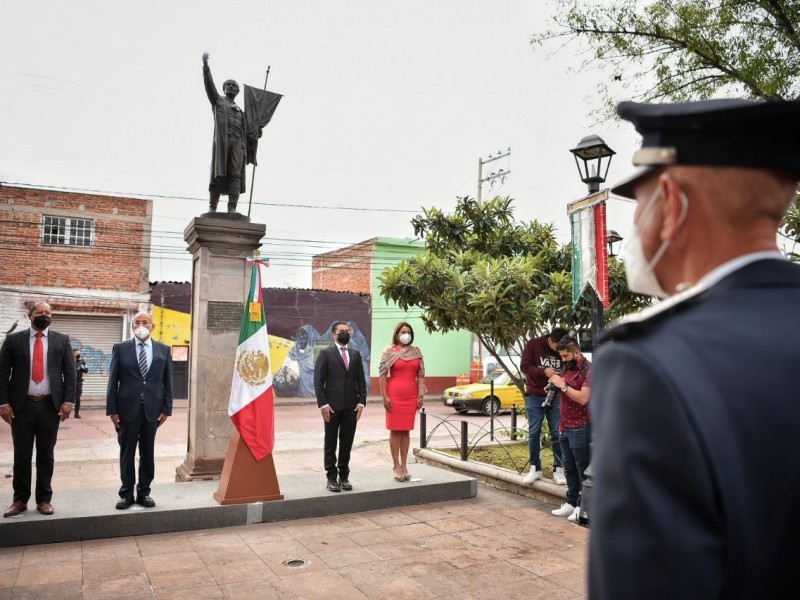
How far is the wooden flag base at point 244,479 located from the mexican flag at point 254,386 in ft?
0.29

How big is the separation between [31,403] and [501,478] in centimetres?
566

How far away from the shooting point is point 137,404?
6566 mm

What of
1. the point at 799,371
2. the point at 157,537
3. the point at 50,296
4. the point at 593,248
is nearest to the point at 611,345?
the point at 799,371

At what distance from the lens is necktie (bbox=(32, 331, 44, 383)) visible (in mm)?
6223

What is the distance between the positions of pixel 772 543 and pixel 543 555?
5.30m

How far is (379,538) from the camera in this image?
6.29m

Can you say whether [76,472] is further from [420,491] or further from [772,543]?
[772,543]

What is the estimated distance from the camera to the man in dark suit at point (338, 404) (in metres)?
7.56

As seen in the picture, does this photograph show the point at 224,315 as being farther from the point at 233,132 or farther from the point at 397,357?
the point at 233,132

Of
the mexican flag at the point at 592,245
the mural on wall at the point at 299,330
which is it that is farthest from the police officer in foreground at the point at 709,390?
the mural on wall at the point at 299,330

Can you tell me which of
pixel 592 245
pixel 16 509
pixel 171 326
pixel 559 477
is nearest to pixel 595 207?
pixel 592 245

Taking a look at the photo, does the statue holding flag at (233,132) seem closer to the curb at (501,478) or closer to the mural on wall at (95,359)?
the curb at (501,478)

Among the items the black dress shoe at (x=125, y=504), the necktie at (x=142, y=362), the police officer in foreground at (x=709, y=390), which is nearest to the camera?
the police officer in foreground at (x=709, y=390)

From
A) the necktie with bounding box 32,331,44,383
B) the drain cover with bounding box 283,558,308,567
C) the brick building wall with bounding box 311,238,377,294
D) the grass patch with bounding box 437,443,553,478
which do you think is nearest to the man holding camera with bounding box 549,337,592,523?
the grass patch with bounding box 437,443,553,478
